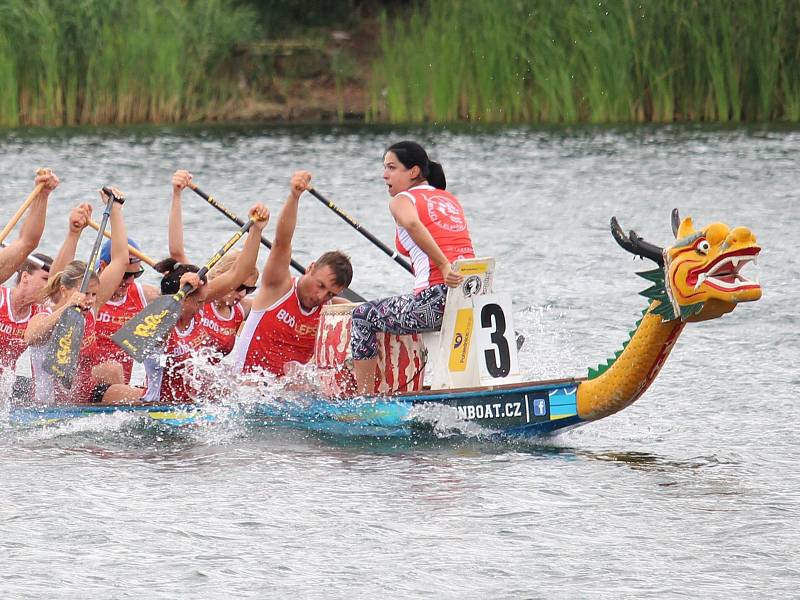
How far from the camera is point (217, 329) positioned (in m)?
10.3

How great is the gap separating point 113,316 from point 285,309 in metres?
1.38

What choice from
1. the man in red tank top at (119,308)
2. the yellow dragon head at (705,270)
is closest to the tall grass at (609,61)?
the man in red tank top at (119,308)

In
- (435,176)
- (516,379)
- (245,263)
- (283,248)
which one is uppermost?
(435,176)

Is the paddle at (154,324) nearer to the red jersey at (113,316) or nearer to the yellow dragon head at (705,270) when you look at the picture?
the red jersey at (113,316)

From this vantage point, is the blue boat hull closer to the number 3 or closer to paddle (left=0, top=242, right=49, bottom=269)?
the number 3

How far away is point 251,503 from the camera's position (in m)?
8.67

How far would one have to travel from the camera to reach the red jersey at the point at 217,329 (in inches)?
404

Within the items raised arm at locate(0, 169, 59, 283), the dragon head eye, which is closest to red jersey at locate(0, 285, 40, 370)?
raised arm at locate(0, 169, 59, 283)

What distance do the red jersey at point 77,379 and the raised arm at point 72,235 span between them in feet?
1.40

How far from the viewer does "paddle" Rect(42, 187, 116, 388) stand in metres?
9.89

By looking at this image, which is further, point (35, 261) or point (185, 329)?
point (35, 261)

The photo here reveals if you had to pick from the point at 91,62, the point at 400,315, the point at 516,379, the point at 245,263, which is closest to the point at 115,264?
the point at 245,263

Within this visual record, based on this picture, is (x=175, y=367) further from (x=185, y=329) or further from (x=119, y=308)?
(x=119, y=308)

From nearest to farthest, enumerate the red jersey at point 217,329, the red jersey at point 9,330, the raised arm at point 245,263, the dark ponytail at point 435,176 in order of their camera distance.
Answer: the raised arm at point 245,263 → the dark ponytail at point 435,176 → the red jersey at point 217,329 → the red jersey at point 9,330
